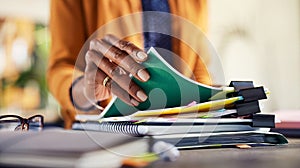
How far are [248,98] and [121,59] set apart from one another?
0.20m

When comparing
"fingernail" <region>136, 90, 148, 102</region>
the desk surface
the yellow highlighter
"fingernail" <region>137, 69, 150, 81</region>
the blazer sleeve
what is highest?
the blazer sleeve

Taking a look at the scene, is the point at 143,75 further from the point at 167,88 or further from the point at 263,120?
the point at 263,120

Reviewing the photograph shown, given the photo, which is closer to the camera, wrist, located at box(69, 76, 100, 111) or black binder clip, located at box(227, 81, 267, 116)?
black binder clip, located at box(227, 81, 267, 116)

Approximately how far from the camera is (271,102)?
1.93 m

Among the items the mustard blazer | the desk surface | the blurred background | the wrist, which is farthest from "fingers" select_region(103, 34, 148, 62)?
the blurred background

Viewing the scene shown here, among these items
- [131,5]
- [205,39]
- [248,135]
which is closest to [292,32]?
[205,39]

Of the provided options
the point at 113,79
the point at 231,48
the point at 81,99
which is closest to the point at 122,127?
the point at 113,79

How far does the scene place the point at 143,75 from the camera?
1.96ft

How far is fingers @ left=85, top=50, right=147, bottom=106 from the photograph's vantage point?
65 centimetres

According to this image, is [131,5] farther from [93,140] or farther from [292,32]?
[93,140]

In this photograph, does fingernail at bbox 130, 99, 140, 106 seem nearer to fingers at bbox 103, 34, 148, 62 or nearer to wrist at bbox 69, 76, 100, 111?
fingers at bbox 103, 34, 148, 62

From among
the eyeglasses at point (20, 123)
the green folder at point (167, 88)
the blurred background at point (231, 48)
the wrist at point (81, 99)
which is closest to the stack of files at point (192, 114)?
the green folder at point (167, 88)

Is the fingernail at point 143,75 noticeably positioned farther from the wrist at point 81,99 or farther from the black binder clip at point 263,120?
the wrist at point 81,99

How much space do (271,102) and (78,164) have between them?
166 cm
